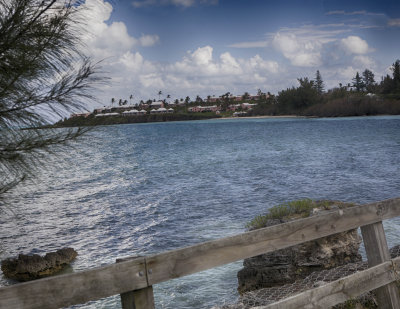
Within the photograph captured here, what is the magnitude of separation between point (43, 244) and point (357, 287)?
13986mm

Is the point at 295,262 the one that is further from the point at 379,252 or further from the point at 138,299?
the point at 138,299

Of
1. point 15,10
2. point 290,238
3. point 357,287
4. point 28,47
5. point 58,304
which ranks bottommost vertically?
point 357,287

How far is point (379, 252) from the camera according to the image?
12.2 feet

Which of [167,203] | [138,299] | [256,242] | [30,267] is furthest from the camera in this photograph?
[167,203]

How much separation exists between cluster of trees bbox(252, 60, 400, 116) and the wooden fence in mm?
110776

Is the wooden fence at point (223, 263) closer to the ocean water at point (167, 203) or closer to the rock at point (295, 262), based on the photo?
the ocean water at point (167, 203)

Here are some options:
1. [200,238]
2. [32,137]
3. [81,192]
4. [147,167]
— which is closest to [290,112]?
[147,167]

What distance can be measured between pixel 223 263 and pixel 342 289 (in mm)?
1268

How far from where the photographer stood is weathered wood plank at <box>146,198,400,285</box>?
2.56m

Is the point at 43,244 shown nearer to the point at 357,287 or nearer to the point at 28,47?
the point at 28,47

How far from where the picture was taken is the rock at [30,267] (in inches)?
444

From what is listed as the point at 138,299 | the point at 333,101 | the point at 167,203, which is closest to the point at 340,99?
the point at 333,101

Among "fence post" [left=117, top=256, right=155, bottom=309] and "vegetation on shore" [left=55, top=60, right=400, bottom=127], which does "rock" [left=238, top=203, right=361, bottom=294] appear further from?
"vegetation on shore" [left=55, top=60, right=400, bottom=127]

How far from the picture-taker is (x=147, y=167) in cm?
4181
